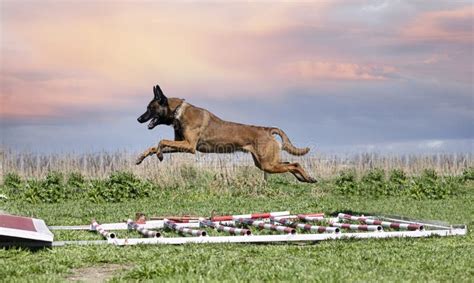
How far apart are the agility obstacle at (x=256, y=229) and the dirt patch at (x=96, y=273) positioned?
Result: 1126mm

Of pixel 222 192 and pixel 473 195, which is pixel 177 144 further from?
pixel 473 195

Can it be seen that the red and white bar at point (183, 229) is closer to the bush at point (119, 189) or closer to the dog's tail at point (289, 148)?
the dog's tail at point (289, 148)

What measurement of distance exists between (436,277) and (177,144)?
216 inches

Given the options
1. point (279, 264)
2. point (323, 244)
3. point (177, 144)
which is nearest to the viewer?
point (279, 264)

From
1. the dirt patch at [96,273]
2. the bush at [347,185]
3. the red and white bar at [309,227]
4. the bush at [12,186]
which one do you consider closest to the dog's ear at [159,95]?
the red and white bar at [309,227]

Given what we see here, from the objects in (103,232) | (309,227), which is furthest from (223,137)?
(103,232)

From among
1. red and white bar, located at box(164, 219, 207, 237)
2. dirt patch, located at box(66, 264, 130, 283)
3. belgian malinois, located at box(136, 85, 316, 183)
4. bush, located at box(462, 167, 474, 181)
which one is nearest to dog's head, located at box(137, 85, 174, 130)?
belgian malinois, located at box(136, 85, 316, 183)

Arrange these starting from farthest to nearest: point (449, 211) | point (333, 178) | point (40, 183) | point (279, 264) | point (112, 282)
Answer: point (333, 178), point (40, 183), point (449, 211), point (279, 264), point (112, 282)

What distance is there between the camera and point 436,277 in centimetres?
589

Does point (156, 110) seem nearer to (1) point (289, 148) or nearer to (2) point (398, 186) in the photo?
(1) point (289, 148)

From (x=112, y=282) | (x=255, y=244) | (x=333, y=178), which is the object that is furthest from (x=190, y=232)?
(x=333, y=178)

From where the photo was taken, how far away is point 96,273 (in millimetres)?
6203

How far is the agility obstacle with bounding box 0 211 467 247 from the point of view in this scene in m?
7.87

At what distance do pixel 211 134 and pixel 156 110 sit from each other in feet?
3.52
